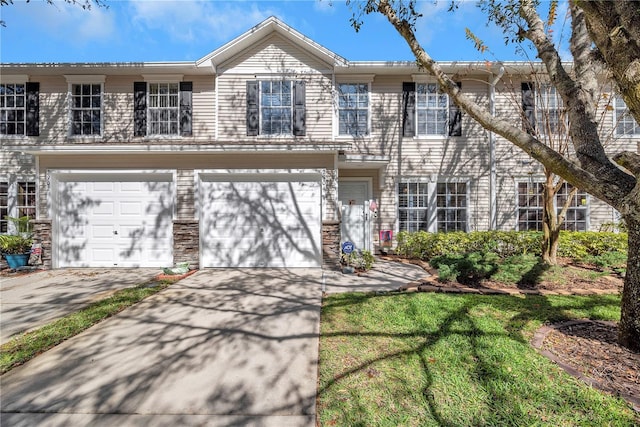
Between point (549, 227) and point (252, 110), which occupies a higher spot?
point (252, 110)

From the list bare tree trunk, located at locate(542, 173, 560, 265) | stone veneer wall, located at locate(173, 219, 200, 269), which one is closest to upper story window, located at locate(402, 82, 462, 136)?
bare tree trunk, located at locate(542, 173, 560, 265)

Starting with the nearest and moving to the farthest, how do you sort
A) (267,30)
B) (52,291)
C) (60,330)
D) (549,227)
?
1. (60,330)
2. (52,291)
3. (549,227)
4. (267,30)

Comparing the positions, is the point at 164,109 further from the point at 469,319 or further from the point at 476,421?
the point at 476,421

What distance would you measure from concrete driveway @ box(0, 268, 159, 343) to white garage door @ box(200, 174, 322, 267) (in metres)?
1.74

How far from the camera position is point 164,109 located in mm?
9562

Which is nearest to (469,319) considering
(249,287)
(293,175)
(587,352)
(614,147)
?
(587,352)

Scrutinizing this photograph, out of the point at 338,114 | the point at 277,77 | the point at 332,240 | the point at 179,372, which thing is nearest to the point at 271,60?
the point at 277,77

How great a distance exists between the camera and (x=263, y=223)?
773 cm

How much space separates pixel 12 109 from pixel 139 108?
4.03 meters

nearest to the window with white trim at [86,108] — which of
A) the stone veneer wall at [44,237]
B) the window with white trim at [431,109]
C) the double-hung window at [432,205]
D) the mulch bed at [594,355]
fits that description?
the stone veneer wall at [44,237]

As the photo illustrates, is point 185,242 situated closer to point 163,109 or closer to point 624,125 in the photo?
point 163,109

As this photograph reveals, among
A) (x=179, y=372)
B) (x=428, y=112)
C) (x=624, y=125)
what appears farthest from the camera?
(x=428, y=112)

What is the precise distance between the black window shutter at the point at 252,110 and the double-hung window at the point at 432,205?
504 cm

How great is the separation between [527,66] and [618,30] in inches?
312
